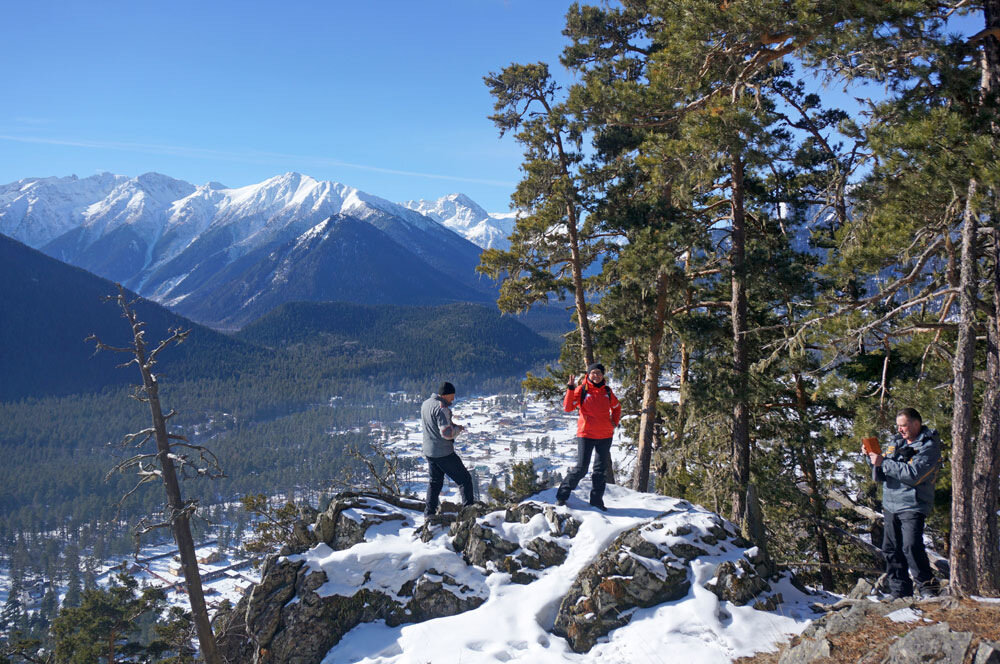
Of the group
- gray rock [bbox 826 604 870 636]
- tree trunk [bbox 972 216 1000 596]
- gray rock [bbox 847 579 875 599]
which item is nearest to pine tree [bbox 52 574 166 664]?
gray rock [bbox 826 604 870 636]

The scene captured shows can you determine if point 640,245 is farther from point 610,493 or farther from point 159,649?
point 159,649

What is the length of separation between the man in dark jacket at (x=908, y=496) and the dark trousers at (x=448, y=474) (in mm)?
5478

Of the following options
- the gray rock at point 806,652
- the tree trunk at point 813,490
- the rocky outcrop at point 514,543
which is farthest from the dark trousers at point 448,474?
the tree trunk at point 813,490

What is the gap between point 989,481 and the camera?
6160mm

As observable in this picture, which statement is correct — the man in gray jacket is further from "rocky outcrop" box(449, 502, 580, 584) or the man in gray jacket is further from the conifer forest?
the conifer forest

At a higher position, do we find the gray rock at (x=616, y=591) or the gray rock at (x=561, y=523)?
the gray rock at (x=561, y=523)

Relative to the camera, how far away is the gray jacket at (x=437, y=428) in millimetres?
8484

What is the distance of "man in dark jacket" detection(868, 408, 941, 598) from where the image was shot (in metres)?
5.99

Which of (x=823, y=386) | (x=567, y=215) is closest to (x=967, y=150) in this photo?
(x=823, y=386)

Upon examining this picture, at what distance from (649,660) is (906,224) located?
255 inches

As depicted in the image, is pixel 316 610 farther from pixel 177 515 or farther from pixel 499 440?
pixel 499 440

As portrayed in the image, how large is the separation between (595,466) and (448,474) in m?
2.24

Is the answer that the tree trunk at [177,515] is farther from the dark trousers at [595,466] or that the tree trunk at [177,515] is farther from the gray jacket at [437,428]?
the dark trousers at [595,466]

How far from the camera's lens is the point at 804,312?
35.2ft
